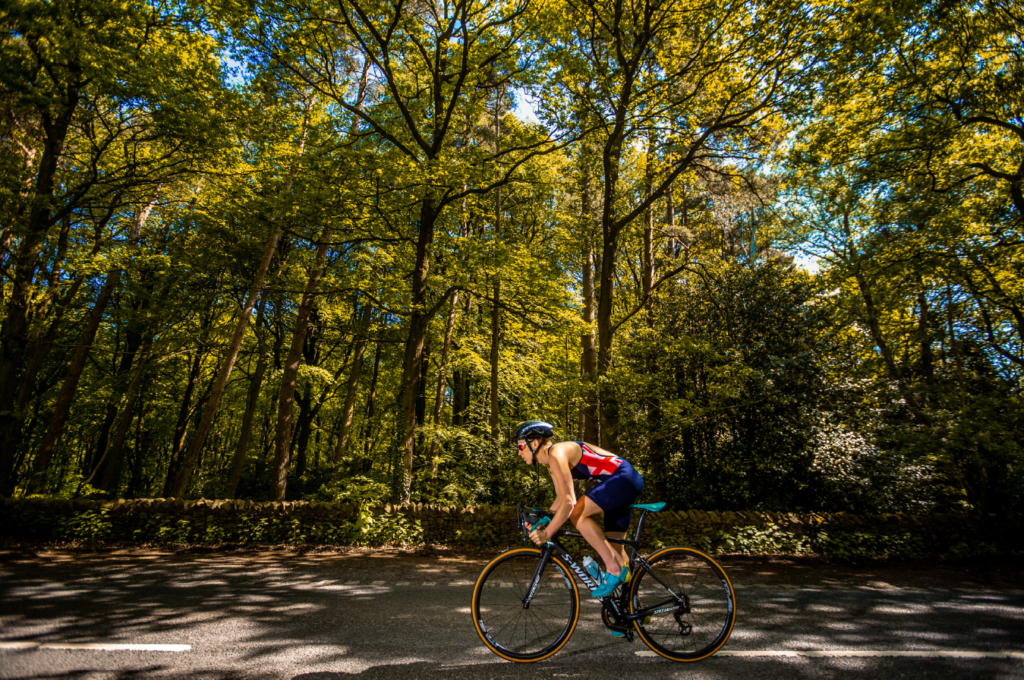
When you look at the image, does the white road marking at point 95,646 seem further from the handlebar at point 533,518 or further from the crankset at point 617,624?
the crankset at point 617,624

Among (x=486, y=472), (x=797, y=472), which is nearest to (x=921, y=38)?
(x=797, y=472)

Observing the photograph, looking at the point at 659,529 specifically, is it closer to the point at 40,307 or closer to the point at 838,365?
the point at 838,365

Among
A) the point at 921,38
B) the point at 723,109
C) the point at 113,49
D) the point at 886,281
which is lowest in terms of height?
the point at 886,281

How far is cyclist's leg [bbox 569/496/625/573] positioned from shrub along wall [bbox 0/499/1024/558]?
575 cm

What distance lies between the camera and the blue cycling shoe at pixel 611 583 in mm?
3559

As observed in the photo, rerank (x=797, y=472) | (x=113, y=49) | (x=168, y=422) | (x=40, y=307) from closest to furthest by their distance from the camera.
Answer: (x=113, y=49) → (x=797, y=472) → (x=40, y=307) → (x=168, y=422)

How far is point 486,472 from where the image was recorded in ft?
37.1

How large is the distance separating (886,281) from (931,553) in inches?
271

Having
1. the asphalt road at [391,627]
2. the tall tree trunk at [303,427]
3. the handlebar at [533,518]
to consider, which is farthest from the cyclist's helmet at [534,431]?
the tall tree trunk at [303,427]

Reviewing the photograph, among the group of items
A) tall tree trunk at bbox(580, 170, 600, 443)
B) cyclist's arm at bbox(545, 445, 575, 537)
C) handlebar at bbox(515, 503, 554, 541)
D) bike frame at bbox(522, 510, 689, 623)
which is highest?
tall tree trunk at bbox(580, 170, 600, 443)

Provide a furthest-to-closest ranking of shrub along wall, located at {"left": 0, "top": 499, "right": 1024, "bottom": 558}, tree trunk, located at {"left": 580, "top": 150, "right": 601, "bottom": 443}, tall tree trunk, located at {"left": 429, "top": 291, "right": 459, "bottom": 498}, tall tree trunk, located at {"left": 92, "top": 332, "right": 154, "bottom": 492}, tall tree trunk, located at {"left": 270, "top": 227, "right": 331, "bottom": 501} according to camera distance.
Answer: tall tree trunk, located at {"left": 92, "top": 332, "right": 154, "bottom": 492} → tall tree trunk, located at {"left": 270, "top": 227, "right": 331, "bottom": 501} → tall tree trunk, located at {"left": 429, "top": 291, "right": 459, "bottom": 498} → tree trunk, located at {"left": 580, "top": 150, "right": 601, "bottom": 443} → shrub along wall, located at {"left": 0, "top": 499, "right": 1024, "bottom": 558}

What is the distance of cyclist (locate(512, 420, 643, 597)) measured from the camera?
3520 mm

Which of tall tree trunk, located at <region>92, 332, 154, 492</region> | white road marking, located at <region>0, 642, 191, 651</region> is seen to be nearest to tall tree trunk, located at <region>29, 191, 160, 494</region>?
tall tree trunk, located at <region>92, 332, 154, 492</region>

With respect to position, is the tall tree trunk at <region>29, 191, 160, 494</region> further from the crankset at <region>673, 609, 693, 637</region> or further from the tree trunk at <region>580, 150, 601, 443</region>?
the crankset at <region>673, 609, 693, 637</region>
